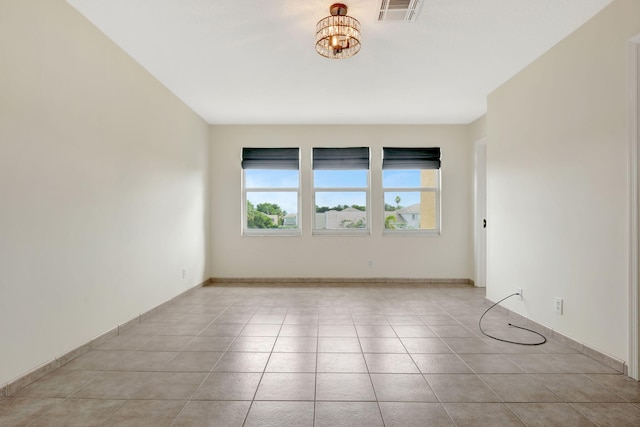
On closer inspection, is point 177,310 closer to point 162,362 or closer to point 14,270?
point 162,362

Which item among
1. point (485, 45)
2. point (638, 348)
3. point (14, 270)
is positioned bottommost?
point (638, 348)

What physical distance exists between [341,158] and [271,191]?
1349mm

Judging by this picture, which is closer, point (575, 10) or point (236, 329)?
point (575, 10)

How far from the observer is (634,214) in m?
2.33

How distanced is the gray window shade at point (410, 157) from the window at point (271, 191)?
156 centimetres

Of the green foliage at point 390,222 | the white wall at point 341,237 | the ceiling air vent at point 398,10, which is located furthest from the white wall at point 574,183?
the green foliage at point 390,222

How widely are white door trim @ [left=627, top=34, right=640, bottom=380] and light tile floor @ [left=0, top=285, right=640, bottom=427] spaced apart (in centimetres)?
22

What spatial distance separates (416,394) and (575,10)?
3.08 metres

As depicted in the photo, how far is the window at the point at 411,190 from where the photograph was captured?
19.4 ft

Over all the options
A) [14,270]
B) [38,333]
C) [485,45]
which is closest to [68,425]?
[38,333]

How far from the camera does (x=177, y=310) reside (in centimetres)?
413

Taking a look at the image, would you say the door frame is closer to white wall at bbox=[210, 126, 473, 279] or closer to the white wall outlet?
white wall at bbox=[210, 126, 473, 279]

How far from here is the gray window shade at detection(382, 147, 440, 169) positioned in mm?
5898

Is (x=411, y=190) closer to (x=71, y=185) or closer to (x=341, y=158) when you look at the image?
(x=341, y=158)
